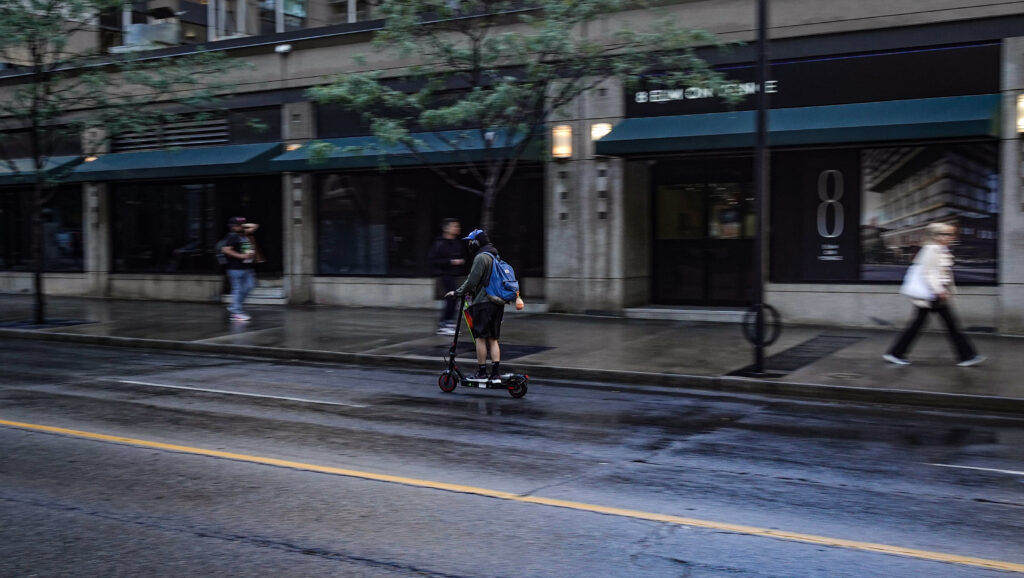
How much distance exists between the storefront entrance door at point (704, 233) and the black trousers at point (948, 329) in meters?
5.56

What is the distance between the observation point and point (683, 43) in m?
14.4

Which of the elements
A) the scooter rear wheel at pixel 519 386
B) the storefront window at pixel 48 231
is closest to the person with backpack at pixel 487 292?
the scooter rear wheel at pixel 519 386

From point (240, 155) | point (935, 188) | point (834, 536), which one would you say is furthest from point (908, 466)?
point (240, 155)

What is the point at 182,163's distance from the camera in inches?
890

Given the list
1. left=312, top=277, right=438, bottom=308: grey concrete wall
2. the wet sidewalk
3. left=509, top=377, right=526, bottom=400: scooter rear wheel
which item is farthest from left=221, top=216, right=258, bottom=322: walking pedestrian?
left=509, top=377, right=526, bottom=400: scooter rear wheel

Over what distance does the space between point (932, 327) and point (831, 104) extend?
4276mm

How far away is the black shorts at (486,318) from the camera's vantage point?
10672mm

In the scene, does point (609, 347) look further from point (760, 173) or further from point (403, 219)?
point (403, 219)

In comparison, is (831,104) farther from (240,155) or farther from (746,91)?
(240,155)

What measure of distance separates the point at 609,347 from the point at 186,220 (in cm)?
1444

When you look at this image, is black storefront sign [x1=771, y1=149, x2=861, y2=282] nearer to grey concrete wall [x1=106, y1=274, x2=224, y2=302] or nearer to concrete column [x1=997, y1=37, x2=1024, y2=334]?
concrete column [x1=997, y1=37, x2=1024, y2=334]

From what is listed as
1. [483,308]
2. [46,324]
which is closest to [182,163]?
[46,324]

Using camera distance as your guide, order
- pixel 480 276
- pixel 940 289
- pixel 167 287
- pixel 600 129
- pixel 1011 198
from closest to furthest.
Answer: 1. pixel 480 276
2. pixel 940 289
3. pixel 1011 198
4. pixel 600 129
5. pixel 167 287

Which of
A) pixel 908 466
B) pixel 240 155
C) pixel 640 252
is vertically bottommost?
pixel 908 466
